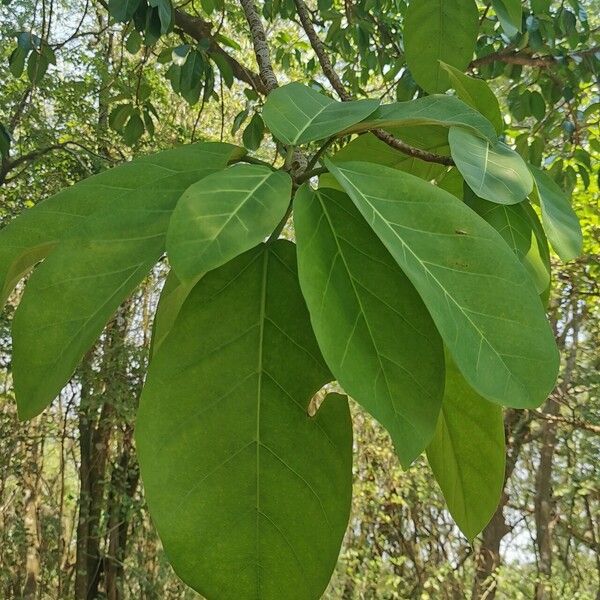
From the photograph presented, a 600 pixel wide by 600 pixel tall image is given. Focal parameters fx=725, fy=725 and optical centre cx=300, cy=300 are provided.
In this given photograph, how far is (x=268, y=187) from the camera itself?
14.0 inches

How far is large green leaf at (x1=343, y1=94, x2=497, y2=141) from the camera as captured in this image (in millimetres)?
405

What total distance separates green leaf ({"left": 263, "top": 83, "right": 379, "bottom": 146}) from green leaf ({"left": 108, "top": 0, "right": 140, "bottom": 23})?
79 centimetres

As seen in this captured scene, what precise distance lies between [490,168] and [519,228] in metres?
0.07

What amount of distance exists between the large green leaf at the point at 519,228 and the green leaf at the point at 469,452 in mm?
80

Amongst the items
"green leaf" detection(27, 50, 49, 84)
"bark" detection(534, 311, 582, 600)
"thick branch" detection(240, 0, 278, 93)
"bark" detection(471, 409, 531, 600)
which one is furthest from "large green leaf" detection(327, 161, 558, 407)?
"bark" detection(534, 311, 582, 600)

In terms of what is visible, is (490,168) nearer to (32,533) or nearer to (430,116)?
(430,116)

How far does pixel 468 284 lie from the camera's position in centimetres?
33

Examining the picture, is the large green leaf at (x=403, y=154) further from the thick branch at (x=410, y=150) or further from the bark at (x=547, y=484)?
the bark at (x=547, y=484)

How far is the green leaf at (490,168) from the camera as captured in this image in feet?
1.24

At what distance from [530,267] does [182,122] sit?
Result: 12.8ft

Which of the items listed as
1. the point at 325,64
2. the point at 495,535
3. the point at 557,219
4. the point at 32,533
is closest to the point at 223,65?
the point at 325,64

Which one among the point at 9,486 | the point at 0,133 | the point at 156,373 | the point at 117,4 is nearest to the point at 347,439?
the point at 156,373

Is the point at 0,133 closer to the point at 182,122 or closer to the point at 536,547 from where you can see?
the point at 182,122

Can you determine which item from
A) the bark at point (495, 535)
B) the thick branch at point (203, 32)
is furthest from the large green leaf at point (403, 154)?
the bark at point (495, 535)
